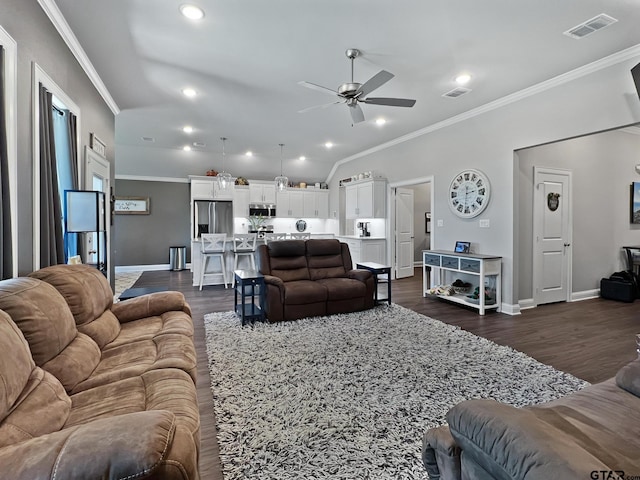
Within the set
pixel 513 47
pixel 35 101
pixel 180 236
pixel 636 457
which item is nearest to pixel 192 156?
pixel 180 236

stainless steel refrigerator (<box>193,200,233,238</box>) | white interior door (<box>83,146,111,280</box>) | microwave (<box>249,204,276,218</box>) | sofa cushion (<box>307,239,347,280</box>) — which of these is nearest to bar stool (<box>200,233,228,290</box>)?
white interior door (<box>83,146,111,280</box>)

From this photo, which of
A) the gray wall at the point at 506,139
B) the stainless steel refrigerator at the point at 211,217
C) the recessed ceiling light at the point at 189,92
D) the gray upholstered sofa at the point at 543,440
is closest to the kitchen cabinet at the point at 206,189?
the stainless steel refrigerator at the point at 211,217

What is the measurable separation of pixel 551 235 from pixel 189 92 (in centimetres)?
577

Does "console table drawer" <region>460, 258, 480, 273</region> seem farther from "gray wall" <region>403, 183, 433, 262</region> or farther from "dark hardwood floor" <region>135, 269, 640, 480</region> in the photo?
"gray wall" <region>403, 183, 433, 262</region>

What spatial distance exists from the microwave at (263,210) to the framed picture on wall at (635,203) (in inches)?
308

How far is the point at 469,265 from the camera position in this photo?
4.76 metres

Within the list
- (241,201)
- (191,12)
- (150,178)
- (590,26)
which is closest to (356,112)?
(191,12)

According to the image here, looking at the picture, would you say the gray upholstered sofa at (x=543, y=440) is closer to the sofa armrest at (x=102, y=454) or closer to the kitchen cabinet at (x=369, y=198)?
the sofa armrest at (x=102, y=454)

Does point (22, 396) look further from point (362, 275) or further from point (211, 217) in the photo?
point (211, 217)

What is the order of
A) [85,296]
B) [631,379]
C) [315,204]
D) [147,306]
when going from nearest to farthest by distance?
[631,379], [85,296], [147,306], [315,204]

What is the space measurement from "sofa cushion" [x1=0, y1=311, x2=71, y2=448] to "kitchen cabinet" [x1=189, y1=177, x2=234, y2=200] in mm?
7697

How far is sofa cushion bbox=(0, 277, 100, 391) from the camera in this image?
1.46 metres

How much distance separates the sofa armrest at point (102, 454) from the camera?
817 mm

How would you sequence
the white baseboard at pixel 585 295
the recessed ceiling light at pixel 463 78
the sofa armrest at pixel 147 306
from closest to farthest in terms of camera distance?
the sofa armrest at pixel 147 306, the recessed ceiling light at pixel 463 78, the white baseboard at pixel 585 295
